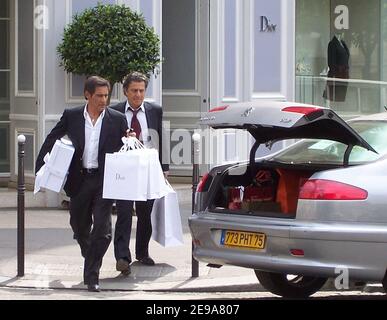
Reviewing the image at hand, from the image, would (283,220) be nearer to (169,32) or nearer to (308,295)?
(308,295)

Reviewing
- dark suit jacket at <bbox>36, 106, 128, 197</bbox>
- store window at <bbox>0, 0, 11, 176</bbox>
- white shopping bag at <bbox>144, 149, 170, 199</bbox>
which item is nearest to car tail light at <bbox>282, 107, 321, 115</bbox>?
white shopping bag at <bbox>144, 149, 170, 199</bbox>

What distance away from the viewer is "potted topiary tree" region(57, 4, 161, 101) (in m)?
12.8

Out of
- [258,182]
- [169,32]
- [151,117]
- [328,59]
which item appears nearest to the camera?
[258,182]

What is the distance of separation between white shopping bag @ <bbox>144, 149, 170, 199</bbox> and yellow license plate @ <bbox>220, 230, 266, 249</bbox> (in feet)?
4.36

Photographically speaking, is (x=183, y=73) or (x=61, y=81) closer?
(x=61, y=81)

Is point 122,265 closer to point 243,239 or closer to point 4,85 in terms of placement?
point 243,239

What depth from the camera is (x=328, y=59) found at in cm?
1691

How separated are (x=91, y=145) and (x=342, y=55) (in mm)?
8994

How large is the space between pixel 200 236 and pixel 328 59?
9.38 meters

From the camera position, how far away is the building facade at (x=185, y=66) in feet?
44.3

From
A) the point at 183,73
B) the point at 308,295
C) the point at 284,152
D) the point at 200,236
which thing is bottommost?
the point at 308,295

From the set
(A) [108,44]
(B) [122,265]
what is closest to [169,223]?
(B) [122,265]

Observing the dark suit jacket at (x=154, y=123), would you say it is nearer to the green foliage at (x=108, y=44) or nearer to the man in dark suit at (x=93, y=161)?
the man in dark suit at (x=93, y=161)
